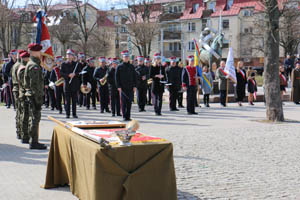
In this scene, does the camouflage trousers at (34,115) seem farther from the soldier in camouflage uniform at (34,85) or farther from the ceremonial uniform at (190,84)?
the ceremonial uniform at (190,84)

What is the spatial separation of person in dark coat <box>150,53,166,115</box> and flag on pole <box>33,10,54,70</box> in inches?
178

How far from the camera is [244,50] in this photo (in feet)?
212

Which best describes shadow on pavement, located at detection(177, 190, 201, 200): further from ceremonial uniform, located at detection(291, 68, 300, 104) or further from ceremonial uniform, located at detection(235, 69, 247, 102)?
ceremonial uniform, located at detection(291, 68, 300, 104)

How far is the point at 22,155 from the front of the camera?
8430 mm

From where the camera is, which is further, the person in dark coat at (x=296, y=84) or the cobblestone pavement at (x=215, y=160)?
the person in dark coat at (x=296, y=84)

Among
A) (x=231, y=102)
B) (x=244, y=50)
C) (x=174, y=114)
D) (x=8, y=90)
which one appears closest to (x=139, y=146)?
(x=174, y=114)

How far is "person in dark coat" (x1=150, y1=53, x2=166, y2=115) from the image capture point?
16.0 meters

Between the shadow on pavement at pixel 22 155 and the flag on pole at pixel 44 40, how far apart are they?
3671 mm

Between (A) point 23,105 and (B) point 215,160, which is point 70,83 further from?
(B) point 215,160

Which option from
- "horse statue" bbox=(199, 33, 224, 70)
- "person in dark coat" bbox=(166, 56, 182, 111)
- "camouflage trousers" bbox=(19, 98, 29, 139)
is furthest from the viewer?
"horse statue" bbox=(199, 33, 224, 70)

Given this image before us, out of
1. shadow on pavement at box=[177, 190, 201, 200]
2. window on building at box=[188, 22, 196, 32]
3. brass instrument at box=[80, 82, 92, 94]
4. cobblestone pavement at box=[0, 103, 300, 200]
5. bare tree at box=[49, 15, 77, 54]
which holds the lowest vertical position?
shadow on pavement at box=[177, 190, 201, 200]

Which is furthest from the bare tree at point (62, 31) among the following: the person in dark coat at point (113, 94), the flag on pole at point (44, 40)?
the flag on pole at point (44, 40)

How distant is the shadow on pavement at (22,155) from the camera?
310 inches

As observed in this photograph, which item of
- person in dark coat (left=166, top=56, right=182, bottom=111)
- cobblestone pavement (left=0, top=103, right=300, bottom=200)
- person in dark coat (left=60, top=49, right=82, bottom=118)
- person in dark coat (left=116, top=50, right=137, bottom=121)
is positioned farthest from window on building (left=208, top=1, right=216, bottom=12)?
cobblestone pavement (left=0, top=103, right=300, bottom=200)
